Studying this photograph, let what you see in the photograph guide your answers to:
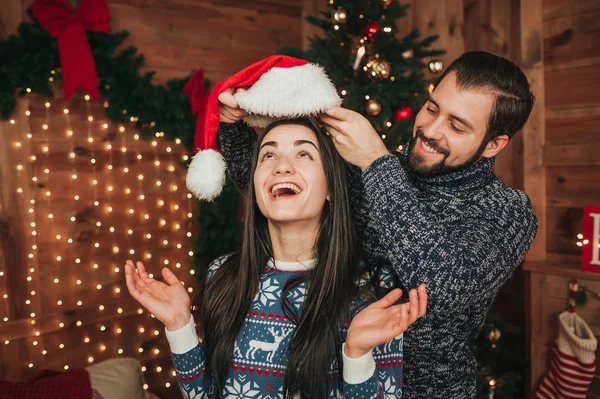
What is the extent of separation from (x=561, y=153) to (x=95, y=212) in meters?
2.56

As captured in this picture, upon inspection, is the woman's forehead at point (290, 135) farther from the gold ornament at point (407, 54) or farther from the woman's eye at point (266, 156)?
the gold ornament at point (407, 54)

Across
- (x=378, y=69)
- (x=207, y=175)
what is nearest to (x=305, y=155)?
(x=207, y=175)

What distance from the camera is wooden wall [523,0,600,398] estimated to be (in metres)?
2.78

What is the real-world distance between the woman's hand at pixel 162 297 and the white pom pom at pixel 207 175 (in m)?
A: 0.27

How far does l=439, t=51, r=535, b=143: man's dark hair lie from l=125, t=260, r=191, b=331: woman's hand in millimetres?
993

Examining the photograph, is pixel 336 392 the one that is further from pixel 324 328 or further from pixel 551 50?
pixel 551 50

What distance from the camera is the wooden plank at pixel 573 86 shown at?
9.07 ft

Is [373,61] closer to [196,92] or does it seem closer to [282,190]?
[196,92]

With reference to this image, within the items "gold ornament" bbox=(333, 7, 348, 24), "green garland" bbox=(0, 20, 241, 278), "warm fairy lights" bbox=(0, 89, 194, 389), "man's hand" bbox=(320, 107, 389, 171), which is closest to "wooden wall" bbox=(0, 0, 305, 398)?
"warm fairy lights" bbox=(0, 89, 194, 389)

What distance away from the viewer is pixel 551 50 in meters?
2.93

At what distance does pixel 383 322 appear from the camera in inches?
48.4

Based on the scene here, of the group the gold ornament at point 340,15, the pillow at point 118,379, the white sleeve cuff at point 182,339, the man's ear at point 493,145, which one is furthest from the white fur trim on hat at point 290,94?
the pillow at point 118,379

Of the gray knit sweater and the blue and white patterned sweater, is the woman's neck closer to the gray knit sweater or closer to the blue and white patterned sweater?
the blue and white patterned sweater

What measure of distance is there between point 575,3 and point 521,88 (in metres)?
1.58
